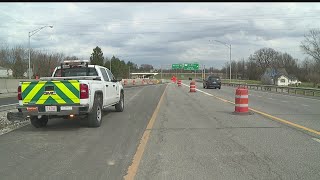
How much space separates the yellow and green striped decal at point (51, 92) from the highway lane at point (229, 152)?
96.1 inches

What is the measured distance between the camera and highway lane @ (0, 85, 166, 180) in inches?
252

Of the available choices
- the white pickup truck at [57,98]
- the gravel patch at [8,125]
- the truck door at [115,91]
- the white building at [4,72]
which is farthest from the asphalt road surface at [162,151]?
the white building at [4,72]

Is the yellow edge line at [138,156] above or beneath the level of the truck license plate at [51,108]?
beneath

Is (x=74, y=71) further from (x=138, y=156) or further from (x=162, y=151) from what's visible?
(x=138, y=156)

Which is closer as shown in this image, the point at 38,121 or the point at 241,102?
the point at 38,121

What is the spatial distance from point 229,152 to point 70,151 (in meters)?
3.35

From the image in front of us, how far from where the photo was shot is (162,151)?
7957 mm

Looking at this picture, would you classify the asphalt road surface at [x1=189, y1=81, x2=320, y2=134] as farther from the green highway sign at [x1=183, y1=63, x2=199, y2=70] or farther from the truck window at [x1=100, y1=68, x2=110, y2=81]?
the green highway sign at [x1=183, y1=63, x2=199, y2=70]

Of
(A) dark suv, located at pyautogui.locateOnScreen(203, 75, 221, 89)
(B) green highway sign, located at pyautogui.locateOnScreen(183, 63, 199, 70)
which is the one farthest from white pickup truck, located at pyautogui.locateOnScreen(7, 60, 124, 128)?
(B) green highway sign, located at pyautogui.locateOnScreen(183, 63, 199, 70)

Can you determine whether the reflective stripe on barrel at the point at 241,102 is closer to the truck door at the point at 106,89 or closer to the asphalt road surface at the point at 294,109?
A: the asphalt road surface at the point at 294,109

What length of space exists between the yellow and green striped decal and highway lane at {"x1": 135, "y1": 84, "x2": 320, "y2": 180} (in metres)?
2.44

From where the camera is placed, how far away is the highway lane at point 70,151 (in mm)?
6398

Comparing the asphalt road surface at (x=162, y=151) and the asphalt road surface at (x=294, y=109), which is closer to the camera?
the asphalt road surface at (x=162, y=151)

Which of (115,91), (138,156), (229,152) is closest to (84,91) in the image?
(138,156)
